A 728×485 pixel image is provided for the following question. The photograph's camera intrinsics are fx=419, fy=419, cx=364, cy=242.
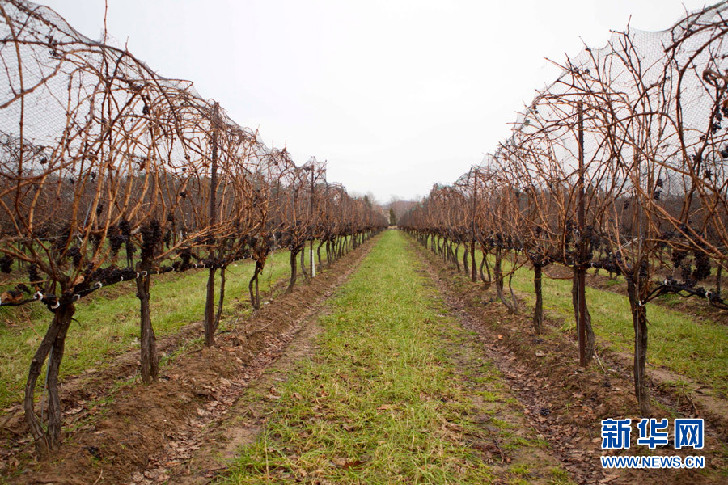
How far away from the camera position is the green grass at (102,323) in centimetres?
572

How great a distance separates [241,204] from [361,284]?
7.02 meters

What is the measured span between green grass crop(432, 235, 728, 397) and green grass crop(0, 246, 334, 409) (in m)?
7.06

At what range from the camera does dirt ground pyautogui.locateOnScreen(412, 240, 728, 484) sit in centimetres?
A: 357

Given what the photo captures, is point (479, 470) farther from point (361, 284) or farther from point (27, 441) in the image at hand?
point (361, 284)

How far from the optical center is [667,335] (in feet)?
24.7

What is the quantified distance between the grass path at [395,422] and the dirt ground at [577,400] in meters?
0.25

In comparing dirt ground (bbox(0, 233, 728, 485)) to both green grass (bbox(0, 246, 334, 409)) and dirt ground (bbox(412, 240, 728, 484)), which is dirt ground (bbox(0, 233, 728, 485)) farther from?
green grass (bbox(0, 246, 334, 409))

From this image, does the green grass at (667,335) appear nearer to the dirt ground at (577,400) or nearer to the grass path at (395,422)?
the dirt ground at (577,400)

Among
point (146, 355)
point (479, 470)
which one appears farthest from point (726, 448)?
point (146, 355)

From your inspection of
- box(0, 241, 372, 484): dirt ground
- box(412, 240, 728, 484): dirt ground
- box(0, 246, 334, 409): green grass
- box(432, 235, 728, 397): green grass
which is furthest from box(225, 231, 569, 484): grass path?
box(432, 235, 728, 397): green grass

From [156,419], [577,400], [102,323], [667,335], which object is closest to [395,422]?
[577,400]

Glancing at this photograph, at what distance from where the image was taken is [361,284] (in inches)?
507

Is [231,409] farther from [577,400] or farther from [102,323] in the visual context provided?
[102,323]

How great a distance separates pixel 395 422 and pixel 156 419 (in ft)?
8.06
